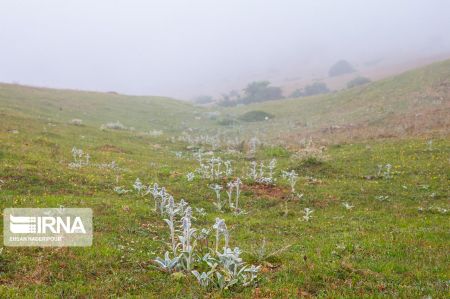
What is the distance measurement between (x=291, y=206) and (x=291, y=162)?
32.6 ft

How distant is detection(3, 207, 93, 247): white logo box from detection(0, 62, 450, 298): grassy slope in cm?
44

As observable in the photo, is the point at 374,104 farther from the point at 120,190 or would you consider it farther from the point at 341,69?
the point at 341,69

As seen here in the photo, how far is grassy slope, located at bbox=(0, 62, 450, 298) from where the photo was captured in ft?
29.2

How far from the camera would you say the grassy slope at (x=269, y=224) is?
889cm

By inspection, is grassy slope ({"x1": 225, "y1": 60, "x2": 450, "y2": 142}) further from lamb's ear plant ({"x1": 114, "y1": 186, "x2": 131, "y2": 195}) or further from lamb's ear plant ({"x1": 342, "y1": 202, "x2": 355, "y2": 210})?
lamb's ear plant ({"x1": 114, "y1": 186, "x2": 131, "y2": 195})

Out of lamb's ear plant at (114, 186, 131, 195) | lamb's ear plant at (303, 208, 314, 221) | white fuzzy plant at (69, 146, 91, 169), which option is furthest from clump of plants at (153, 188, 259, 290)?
white fuzzy plant at (69, 146, 91, 169)

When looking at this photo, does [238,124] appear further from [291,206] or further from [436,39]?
[436,39]

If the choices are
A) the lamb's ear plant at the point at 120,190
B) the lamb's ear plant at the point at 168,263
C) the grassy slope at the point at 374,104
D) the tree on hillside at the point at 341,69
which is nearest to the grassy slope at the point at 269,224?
the lamb's ear plant at the point at 168,263

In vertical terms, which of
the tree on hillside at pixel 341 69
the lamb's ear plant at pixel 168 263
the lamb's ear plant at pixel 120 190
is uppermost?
the tree on hillside at pixel 341 69

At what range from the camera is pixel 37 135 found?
102ft

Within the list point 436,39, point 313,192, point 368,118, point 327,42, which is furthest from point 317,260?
point 327,42

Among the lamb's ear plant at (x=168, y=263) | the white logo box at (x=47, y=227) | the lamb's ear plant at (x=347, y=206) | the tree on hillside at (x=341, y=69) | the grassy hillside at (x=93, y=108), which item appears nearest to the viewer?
the lamb's ear plant at (x=168, y=263)

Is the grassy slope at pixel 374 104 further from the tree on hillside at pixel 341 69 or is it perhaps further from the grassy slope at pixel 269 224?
the tree on hillside at pixel 341 69

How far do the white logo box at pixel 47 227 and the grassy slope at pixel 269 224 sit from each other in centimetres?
44
